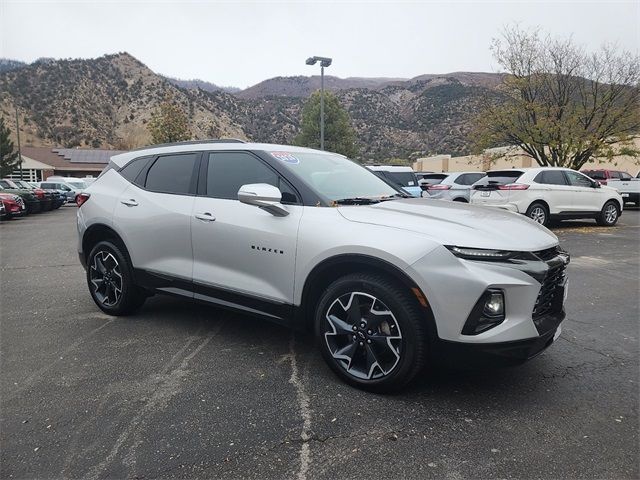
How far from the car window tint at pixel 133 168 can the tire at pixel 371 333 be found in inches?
102

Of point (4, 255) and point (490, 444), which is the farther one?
point (4, 255)

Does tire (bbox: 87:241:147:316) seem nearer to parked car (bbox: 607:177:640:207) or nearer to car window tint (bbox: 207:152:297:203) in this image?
car window tint (bbox: 207:152:297:203)

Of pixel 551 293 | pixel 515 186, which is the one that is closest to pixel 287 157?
pixel 551 293

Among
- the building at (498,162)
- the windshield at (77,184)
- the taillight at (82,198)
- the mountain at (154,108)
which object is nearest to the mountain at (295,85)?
the mountain at (154,108)

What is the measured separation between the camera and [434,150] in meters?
64.9

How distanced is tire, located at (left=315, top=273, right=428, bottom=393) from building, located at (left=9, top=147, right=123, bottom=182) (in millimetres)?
62773

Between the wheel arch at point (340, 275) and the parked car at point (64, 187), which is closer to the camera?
the wheel arch at point (340, 275)

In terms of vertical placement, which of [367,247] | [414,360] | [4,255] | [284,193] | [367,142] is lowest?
[4,255]

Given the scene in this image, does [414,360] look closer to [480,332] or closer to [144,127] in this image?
[480,332]

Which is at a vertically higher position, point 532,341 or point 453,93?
point 453,93

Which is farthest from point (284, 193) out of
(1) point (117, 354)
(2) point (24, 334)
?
(2) point (24, 334)

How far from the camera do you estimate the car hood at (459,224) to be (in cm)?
274

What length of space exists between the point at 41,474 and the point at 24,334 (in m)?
2.44

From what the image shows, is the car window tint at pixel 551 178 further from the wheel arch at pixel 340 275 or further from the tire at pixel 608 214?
the wheel arch at pixel 340 275
